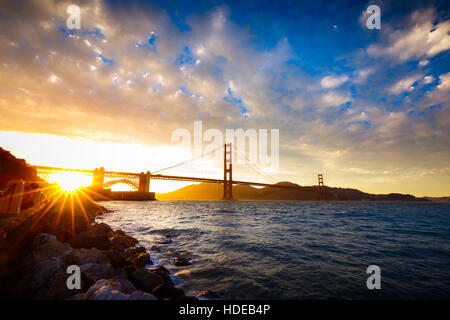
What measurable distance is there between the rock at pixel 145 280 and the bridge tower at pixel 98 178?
66038 mm

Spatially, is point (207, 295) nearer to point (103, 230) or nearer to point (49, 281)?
point (49, 281)

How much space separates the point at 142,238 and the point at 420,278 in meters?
10.9

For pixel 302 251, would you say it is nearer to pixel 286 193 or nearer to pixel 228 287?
pixel 228 287

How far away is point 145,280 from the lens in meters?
4.13

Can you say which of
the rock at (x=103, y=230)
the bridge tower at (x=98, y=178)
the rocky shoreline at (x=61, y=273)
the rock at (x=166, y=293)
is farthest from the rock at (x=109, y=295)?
the bridge tower at (x=98, y=178)

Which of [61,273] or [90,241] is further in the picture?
[90,241]

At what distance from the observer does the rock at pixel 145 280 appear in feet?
13.1

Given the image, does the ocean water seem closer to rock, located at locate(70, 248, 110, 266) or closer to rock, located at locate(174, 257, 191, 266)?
rock, located at locate(174, 257, 191, 266)

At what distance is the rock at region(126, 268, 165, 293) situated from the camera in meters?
4.00

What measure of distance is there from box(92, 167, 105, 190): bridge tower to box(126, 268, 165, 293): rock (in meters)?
66.0

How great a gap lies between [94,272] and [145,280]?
3.55 feet

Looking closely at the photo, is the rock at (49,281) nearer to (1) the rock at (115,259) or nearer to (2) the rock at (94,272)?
(2) the rock at (94,272)

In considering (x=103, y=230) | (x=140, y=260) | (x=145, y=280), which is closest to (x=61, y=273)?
(x=145, y=280)
